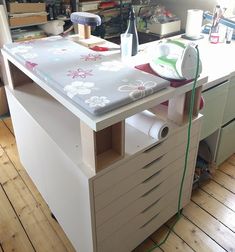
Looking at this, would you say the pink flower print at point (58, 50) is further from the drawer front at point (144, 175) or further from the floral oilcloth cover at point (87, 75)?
the drawer front at point (144, 175)

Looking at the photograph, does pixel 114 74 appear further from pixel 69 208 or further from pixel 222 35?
pixel 222 35

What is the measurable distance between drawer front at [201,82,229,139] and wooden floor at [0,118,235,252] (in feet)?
1.37

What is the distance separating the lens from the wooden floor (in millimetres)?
1470

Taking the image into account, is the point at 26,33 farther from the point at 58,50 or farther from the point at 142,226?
the point at 142,226

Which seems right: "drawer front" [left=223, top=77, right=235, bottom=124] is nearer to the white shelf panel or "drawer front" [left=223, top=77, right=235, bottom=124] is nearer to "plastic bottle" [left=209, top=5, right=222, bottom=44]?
"plastic bottle" [left=209, top=5, right=222, bottom=44]

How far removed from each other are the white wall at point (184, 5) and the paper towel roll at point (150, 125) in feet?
5.65

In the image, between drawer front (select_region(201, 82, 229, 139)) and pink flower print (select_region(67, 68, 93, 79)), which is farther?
drawer front (select_region(201, 82, 229, 139))

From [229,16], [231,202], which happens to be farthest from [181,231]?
[229,16]

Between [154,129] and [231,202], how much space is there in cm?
93

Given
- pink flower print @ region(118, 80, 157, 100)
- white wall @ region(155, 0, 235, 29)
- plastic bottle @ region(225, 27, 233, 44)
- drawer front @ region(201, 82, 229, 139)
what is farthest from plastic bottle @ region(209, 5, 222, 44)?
pink flower print @ region(118, 80, 157, 100)

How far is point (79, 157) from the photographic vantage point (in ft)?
3.47

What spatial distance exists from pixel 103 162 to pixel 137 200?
312mm

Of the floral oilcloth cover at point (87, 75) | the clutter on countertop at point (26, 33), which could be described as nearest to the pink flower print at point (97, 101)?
the floral oilcloth cover at point (87, 75)

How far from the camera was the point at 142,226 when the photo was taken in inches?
52.7
